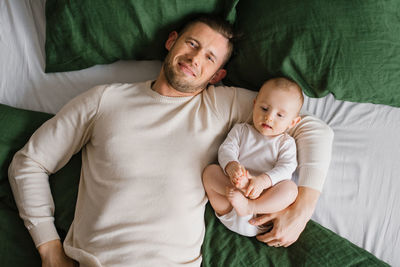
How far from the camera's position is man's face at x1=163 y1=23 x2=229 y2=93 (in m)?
1.29

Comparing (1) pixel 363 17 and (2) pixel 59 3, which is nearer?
(1) pixel 363 17

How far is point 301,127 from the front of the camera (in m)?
1.30

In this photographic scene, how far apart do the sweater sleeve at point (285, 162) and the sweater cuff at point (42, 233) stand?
0.80 meters

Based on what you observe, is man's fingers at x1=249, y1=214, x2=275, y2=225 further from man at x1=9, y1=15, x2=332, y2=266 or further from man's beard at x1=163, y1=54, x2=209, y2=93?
man's beard at x1=163, y1=54, x2=209, y2=93

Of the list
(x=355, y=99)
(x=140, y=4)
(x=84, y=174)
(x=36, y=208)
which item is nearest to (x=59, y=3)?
(x=140, y=4)

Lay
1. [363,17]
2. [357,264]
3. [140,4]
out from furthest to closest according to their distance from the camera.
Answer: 1. [140,4]
2. [363,17]
3. [357,264]

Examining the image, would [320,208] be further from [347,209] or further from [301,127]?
[301,127]

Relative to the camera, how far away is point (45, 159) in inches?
48.9

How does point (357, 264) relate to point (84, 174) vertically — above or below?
below

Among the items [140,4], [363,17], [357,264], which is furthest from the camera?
[140,4]

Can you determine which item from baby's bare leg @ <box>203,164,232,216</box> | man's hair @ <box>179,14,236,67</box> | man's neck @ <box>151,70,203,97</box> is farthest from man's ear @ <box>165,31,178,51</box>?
baby's bare leg @ <box>203,164,232,216</box>

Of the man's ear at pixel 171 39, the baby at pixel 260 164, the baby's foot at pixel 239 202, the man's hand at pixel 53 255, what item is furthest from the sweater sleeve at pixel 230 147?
the man's hand at pixel 53 255

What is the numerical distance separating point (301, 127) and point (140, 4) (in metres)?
0.83

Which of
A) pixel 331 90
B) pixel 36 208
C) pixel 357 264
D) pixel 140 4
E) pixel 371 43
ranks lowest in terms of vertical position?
pixel 357 264
